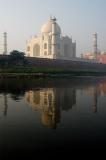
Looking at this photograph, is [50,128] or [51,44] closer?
[50,128]

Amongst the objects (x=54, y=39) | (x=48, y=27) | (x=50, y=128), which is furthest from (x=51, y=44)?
(x=50, y=128)

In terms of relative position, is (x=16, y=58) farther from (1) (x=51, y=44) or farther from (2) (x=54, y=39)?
(1) (x=51, y=44)

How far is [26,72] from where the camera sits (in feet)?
104

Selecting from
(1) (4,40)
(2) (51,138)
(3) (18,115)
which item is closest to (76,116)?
(3) (18,115)

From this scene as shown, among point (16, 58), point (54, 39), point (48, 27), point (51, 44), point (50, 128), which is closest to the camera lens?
point (50, 128)

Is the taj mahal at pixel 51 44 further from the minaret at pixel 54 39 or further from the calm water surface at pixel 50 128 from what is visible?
the calm water surface at pixel 50 128

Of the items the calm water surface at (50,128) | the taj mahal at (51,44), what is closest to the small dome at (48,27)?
the taj mahal at (51,44)

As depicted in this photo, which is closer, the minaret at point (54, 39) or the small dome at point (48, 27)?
the minaret at point (54, 39)

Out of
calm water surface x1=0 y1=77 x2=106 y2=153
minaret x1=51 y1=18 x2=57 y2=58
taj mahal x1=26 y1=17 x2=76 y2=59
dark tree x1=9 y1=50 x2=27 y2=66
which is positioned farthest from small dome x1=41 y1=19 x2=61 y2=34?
calm water surface x1=0 y1=77 x2=106 y2=153

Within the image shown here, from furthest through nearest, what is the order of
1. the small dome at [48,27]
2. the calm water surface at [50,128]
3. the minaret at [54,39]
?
the small dome at [48,27] → the minaret at [54,39] → the calm water surface at [50,128]

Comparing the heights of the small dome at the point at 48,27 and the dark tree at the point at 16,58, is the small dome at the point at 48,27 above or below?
above

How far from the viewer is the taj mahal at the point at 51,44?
52312 mm

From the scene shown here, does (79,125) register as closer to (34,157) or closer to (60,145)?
(60,145)

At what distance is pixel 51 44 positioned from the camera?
53844mm
